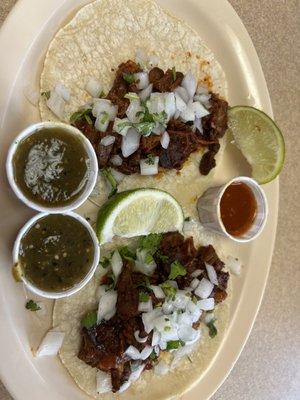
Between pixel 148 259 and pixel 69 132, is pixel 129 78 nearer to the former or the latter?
Result: pixel 69 132

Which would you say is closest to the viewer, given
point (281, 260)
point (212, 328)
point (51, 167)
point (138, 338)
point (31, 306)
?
point (51, 167)

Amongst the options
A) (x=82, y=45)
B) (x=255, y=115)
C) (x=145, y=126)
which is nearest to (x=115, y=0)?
(x=82, y=45)

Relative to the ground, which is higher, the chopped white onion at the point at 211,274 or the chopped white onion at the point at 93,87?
the chopped white onion at the point at 93,87

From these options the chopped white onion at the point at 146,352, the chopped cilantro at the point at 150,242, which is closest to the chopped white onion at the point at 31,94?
the chopped cilantro at the point at 150,242

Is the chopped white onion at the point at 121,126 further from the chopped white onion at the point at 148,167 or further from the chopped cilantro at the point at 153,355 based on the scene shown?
the chopped cilantro at the point at 153,355

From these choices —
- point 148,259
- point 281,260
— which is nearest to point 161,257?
point 148,259

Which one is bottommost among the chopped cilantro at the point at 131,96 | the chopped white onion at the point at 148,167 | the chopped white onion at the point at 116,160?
the chopped white onion at the point at 148,167

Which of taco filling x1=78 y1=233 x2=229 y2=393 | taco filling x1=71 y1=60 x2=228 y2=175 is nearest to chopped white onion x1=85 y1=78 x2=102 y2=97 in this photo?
taco filling x1=71 y1=60 x2=228 y2=175
